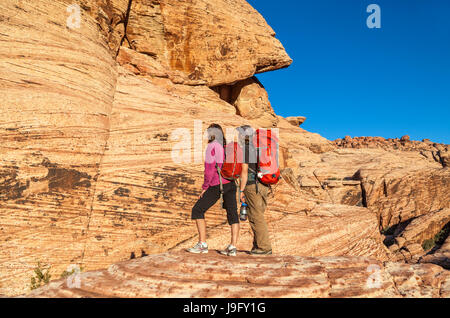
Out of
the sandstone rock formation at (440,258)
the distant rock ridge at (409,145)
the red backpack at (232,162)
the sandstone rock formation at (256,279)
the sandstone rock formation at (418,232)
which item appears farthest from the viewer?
the distant rock ridge at (409,145)

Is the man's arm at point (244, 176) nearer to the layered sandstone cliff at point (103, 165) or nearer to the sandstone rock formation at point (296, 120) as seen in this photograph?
the layered sandstone cliff at point (103, 165)

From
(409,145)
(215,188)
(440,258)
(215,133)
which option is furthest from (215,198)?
(409,145)

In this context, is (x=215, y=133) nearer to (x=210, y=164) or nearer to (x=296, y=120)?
(x=210, y=164)

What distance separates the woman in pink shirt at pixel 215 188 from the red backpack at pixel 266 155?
726 millimetres

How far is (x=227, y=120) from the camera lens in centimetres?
1371

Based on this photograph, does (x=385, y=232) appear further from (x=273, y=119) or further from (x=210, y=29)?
(x=210, y=29)

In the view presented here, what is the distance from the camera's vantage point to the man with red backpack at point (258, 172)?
23.0 feet

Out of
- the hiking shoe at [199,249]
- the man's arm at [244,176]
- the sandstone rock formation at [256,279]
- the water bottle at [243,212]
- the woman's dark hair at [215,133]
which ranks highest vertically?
the woman's dark hair at [215,133]

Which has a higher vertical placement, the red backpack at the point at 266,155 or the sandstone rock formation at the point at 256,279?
the red backpack at the point at 266,155

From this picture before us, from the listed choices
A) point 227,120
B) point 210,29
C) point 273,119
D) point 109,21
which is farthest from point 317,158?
point 109,21

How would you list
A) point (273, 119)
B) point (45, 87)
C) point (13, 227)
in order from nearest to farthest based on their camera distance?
1. point (13, 227)
2. point (45, 87)
3. point (273, 119)

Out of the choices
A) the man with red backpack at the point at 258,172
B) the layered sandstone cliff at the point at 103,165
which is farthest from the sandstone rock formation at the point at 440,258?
the man with red backpack at the point at 258,172

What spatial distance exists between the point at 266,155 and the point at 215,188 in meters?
1.37

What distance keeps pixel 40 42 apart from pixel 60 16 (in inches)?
62.0
